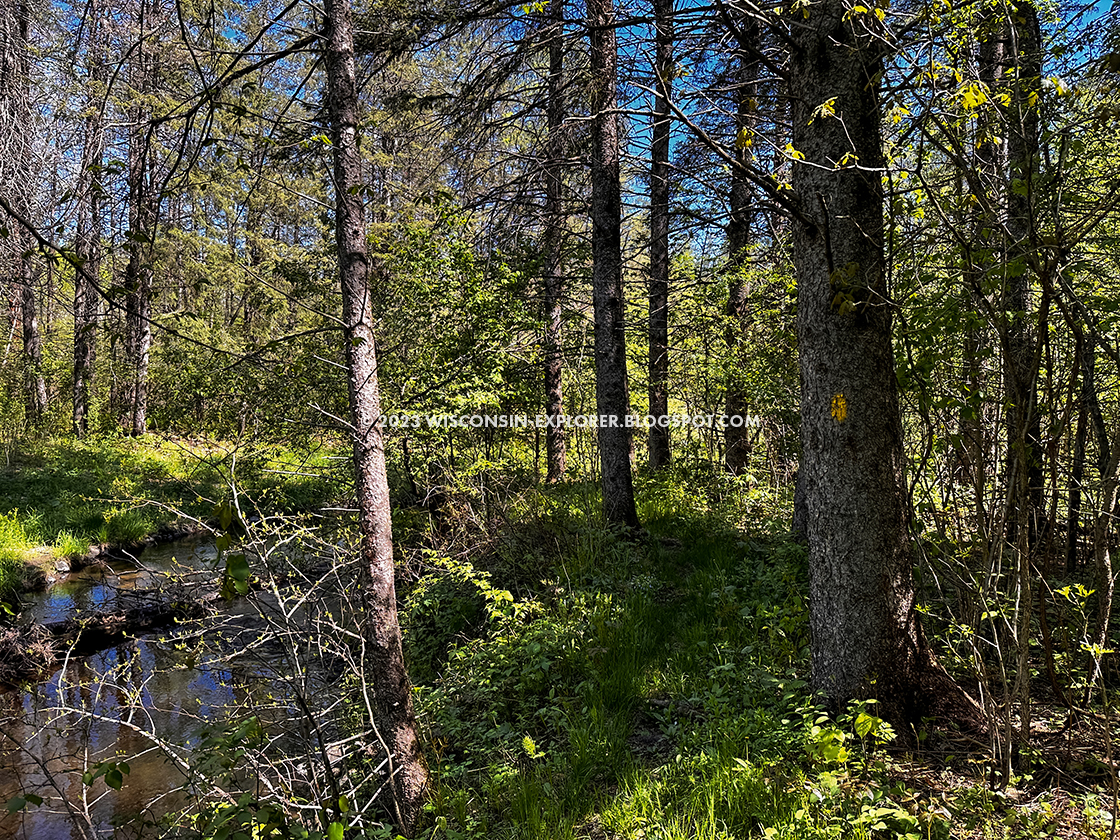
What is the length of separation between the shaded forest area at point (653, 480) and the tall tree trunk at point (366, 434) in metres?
0.02

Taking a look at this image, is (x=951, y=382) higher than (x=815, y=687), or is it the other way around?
(x=951, y=382)

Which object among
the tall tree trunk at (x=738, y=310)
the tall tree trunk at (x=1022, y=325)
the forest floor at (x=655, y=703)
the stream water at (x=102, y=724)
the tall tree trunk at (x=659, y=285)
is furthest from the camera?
the tall tree trunk at (x=659, y=285)


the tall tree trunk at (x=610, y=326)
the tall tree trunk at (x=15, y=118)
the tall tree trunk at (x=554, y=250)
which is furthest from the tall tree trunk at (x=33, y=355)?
the tall tree trunk at (x=610, y=326)

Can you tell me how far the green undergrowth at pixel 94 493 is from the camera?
805cm

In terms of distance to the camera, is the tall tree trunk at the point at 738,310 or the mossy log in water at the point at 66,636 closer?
the mossy log in water at the point at 66,636

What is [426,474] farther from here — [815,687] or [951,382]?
[951,382]

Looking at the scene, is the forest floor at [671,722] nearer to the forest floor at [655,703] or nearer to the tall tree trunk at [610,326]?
the forest floor at [655,703]

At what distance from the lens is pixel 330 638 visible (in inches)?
130

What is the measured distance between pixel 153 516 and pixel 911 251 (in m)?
11.3

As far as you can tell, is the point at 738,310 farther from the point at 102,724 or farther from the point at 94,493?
the point at 94,493

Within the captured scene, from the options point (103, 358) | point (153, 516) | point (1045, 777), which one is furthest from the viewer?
point (103, 358)

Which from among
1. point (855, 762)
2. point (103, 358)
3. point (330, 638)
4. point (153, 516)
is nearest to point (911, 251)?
point (855, 762)

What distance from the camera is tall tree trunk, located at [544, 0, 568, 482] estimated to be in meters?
6.65

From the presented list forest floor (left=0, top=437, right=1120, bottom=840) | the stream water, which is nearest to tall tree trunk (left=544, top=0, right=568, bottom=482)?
forest floor (left=0, top=437, right=1120, bottom=840)
